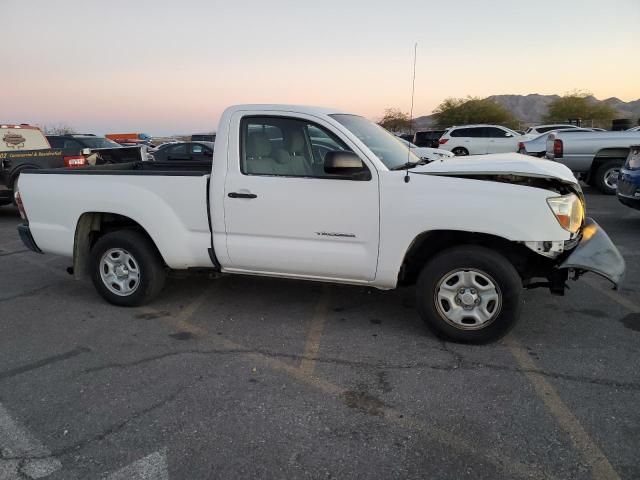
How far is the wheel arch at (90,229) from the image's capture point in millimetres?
5062

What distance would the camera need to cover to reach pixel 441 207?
3.86 meters

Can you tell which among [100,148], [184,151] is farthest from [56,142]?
[184,151]

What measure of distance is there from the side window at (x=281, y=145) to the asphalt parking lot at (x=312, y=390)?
1.41 metres

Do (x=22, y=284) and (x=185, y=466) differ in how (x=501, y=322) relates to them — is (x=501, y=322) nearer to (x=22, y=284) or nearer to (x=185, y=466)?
(x=185, y=466)

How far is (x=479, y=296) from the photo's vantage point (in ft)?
13.0

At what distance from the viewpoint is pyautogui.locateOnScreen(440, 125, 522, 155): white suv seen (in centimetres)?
2106

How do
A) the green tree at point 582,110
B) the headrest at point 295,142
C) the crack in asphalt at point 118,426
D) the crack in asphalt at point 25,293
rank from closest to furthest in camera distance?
the crack in asphalt at point 118,426 < the headrest at point 295,142 < the crack in asphalt at point 25,293 < the green tree at point 582,110

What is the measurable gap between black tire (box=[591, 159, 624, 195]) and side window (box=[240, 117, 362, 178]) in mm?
10151

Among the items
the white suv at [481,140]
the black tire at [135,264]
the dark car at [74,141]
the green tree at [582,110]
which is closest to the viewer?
the black tire at [135,264]

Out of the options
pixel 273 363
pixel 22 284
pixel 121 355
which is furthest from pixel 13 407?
pixel 22 284

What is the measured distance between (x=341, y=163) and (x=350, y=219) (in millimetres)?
478

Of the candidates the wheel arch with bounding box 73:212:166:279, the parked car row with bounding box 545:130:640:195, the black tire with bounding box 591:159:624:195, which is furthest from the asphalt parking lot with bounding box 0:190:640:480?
the black tire with bounding box 591:159:624:195

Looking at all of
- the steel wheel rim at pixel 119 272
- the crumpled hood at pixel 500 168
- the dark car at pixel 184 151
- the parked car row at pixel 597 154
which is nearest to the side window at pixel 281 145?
the crumpled hood at pixel 500 168

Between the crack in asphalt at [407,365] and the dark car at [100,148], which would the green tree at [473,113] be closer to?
the dark car at [100,148]
